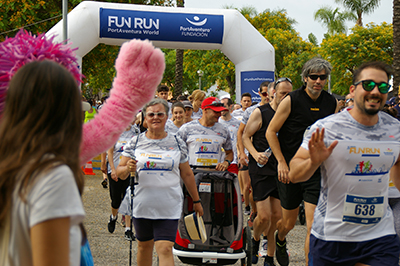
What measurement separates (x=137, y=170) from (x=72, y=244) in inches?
130

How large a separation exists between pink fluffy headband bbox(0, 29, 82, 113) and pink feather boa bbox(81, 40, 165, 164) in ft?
0.80

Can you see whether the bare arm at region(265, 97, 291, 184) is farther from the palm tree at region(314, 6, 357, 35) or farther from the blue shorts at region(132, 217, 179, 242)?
the palm tree at region(314, 6, 357, 35)

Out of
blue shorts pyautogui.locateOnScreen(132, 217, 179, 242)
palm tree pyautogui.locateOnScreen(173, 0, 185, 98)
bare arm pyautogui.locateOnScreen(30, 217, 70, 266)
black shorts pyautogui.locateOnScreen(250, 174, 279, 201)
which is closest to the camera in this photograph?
bare arm pyautogui.locateOnScreen(30, 217, 70, 266)

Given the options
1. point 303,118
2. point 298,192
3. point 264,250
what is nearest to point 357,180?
point 303,118

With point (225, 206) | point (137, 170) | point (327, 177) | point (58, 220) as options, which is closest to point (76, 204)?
point (58, 220)

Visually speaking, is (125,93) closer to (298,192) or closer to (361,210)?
(361,210)

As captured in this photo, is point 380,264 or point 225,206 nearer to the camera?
point 380,264

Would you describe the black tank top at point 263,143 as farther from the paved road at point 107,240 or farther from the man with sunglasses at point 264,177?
the paved road at point 107,240

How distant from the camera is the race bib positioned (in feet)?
10.7

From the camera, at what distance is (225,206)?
18.6ft

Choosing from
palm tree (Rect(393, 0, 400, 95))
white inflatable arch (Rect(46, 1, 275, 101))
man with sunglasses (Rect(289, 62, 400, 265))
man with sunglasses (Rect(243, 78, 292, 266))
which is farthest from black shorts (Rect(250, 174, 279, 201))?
palm tree (Rect(393, 0, 400, 95))

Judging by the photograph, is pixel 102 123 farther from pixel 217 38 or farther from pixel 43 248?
pixel 217 38

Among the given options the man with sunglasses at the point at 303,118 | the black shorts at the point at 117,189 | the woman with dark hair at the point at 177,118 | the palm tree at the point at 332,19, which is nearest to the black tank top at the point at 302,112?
the man with sunglasses at the point at 303,118

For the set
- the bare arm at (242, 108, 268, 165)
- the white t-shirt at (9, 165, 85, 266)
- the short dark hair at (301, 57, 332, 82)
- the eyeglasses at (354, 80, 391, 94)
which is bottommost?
the white t-shirt at (9, 165, 85, 266)
